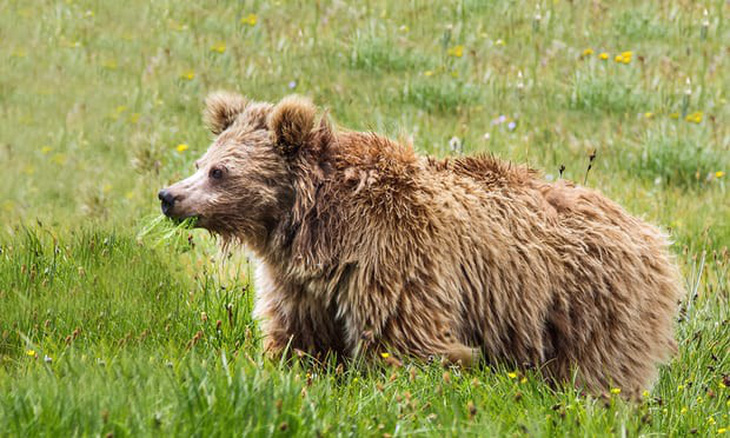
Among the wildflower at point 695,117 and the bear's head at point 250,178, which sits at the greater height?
the bear's head at point 250,178

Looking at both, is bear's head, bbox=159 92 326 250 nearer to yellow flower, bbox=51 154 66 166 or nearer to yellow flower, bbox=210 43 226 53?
yellow flower, bbox=51 154 66 166

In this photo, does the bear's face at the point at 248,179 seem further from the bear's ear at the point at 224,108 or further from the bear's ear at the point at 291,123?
the bear's ear at the point at 224,108

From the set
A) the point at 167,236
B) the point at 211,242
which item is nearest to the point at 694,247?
the point at 211,242

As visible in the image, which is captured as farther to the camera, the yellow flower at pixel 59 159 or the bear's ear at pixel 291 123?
the yellow flower at pixel 59 159

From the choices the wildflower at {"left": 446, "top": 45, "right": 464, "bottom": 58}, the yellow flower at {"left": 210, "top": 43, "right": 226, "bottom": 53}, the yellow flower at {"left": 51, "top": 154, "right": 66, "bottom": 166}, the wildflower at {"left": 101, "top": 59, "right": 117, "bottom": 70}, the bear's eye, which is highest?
the bear's eye

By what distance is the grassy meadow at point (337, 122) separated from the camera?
3.53 meters

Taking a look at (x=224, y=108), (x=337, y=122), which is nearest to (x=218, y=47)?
(x=337, y=122)

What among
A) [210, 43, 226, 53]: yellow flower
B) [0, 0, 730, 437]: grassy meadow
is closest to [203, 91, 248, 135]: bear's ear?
[0, 0, 730, 437]: grassy meadow

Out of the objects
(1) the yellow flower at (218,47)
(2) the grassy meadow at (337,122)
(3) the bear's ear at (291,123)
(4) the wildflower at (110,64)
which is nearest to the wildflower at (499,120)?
(2) the grassy meadow at (337,122)

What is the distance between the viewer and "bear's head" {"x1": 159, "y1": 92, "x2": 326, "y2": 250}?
4.51 metres

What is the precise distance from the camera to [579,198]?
16.6ft

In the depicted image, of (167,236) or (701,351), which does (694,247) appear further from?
(167,236)

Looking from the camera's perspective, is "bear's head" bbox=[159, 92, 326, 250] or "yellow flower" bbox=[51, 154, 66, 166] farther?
"yellow flower" bbox=[51, 154, 66, 166]

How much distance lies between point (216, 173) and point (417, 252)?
941 mm
